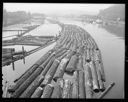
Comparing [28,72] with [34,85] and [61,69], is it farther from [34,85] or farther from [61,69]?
[61,69]

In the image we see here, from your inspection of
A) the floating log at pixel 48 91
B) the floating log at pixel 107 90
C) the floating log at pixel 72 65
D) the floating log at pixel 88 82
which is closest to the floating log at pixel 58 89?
the floating log at pixel 48 91

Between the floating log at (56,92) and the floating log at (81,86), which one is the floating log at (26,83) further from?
the floating log at (81,86)

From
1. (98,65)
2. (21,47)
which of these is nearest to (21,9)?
(21,47)

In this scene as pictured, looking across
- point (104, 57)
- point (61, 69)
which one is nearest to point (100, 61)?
point (104, 57)

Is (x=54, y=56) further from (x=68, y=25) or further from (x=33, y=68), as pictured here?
(x=68, y=25)

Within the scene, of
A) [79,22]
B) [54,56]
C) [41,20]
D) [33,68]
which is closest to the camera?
[33,68]

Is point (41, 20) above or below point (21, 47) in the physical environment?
above

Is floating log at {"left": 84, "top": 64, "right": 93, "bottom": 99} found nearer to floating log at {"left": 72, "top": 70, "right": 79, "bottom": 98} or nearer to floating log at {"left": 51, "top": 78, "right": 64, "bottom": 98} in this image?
floating log at {"left": 72, "top": 70, "right": 79, "bottom": 98}

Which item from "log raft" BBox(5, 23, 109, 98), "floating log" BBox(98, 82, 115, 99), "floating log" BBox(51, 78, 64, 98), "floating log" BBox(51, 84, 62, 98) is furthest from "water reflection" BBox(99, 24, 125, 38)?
"floating log" BBox(51, 84, 62, 98)
